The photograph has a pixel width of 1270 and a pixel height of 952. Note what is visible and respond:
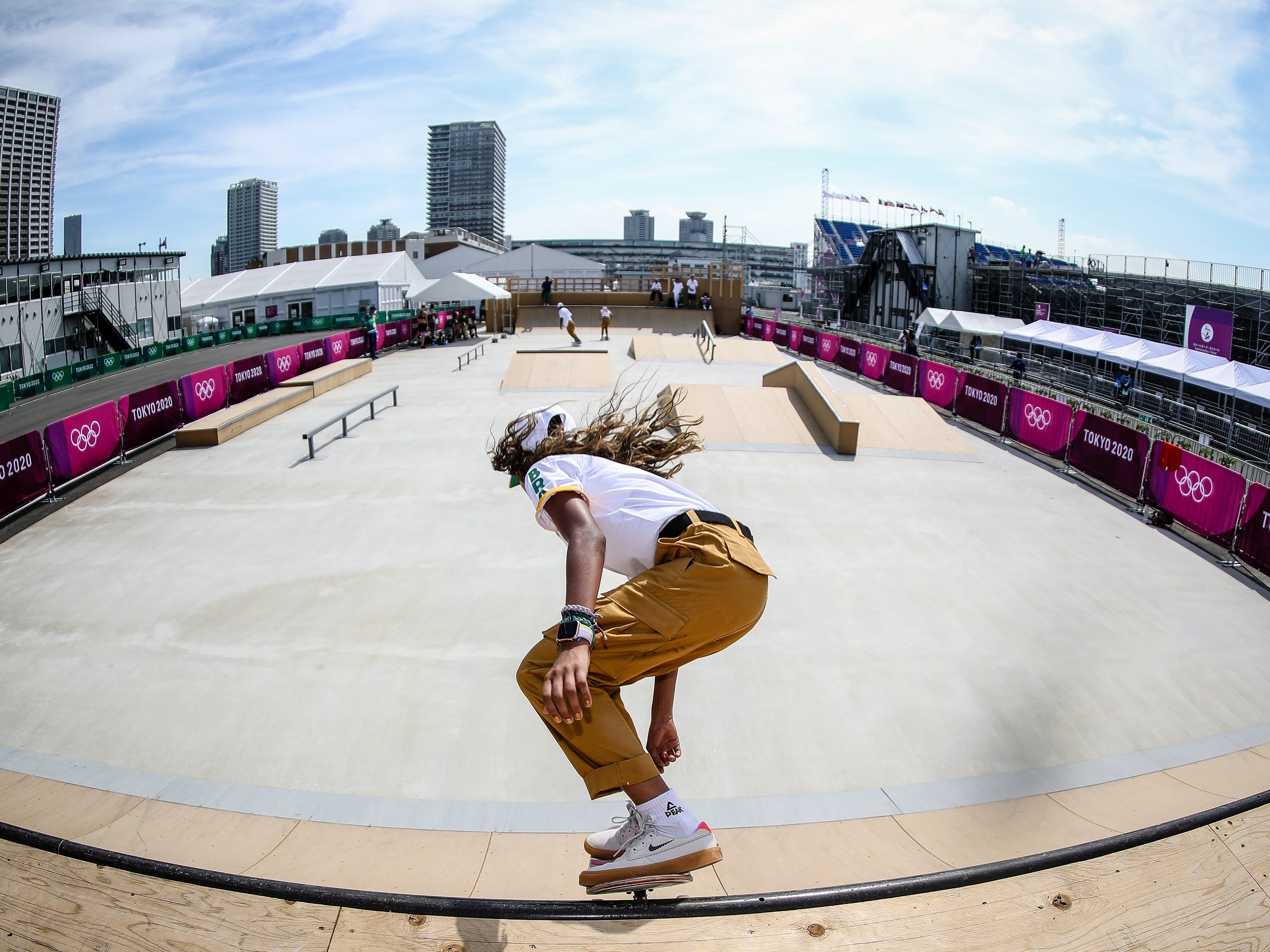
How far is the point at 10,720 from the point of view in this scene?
5.99m

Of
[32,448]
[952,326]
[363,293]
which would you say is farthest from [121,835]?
[363,293]

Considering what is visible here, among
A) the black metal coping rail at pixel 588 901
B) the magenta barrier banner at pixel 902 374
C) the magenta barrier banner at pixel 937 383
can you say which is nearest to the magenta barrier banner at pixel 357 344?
the magenta barrier banner at pixel 902 374

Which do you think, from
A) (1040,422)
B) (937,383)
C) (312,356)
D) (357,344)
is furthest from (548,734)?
(357,344)

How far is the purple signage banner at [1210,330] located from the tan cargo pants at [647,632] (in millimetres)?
32410

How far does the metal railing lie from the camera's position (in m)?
24.6

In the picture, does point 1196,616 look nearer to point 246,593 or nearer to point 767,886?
point 767,886

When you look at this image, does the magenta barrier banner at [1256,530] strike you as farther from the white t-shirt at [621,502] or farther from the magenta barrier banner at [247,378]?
the magenta barrier banner at [247,378]

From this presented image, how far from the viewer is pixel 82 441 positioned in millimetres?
12695

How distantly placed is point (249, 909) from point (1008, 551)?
31.0 ft

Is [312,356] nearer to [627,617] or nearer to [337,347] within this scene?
[337,347]

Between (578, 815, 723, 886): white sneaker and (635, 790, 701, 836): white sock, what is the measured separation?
15mm

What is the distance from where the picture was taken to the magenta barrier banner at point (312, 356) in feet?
82.5

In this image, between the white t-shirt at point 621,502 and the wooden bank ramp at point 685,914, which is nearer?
the wooden bank ramp at point 685,914

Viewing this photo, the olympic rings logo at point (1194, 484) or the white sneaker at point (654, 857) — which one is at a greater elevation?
the olympic rings logo at point (1194, 484)
